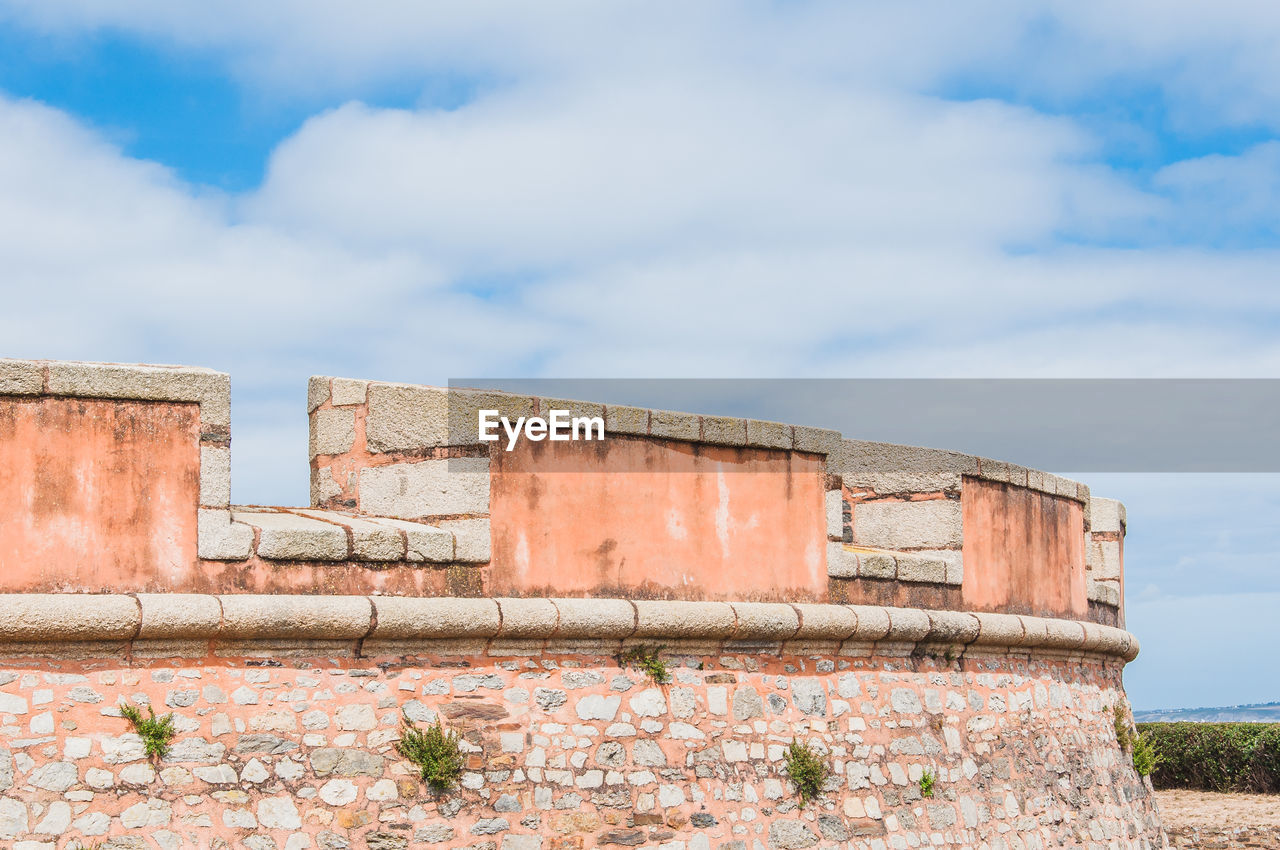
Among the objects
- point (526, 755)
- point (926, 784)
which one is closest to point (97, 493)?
point (526, 755)

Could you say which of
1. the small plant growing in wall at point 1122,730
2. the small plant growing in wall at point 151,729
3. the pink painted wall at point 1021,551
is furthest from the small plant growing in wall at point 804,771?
the small plant growing in wall at point 1122,730

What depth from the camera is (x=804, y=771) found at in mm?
7441

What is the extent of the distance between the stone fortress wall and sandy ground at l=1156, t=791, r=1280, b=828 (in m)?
6.13

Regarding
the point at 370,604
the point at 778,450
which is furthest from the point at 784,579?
the point at 370,604

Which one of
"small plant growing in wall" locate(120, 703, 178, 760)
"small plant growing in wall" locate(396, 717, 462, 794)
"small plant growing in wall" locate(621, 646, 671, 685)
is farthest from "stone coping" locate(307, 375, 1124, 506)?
"small plant growing in wall" locate(120, 703, 178, 760)

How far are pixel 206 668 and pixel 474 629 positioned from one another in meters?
1.23

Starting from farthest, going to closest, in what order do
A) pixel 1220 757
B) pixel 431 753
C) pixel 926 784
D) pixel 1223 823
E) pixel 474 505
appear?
pixel 1220 757 < pixel 1223 823 < pixel 926 784 < pixel 474 505 < pixel 431 753

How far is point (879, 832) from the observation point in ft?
25.5

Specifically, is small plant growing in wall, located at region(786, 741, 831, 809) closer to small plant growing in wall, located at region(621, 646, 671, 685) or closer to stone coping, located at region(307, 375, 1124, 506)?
small plant growing in wall, located at region(621, 646, 671, 685)

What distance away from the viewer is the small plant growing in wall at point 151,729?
5.70 m

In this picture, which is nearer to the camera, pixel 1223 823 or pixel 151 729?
pixel 151 729

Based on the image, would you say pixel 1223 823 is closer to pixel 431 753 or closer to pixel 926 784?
pixel 926 784

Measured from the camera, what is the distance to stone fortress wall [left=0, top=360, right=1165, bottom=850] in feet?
18.8

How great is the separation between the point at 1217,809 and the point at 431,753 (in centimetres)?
1302
